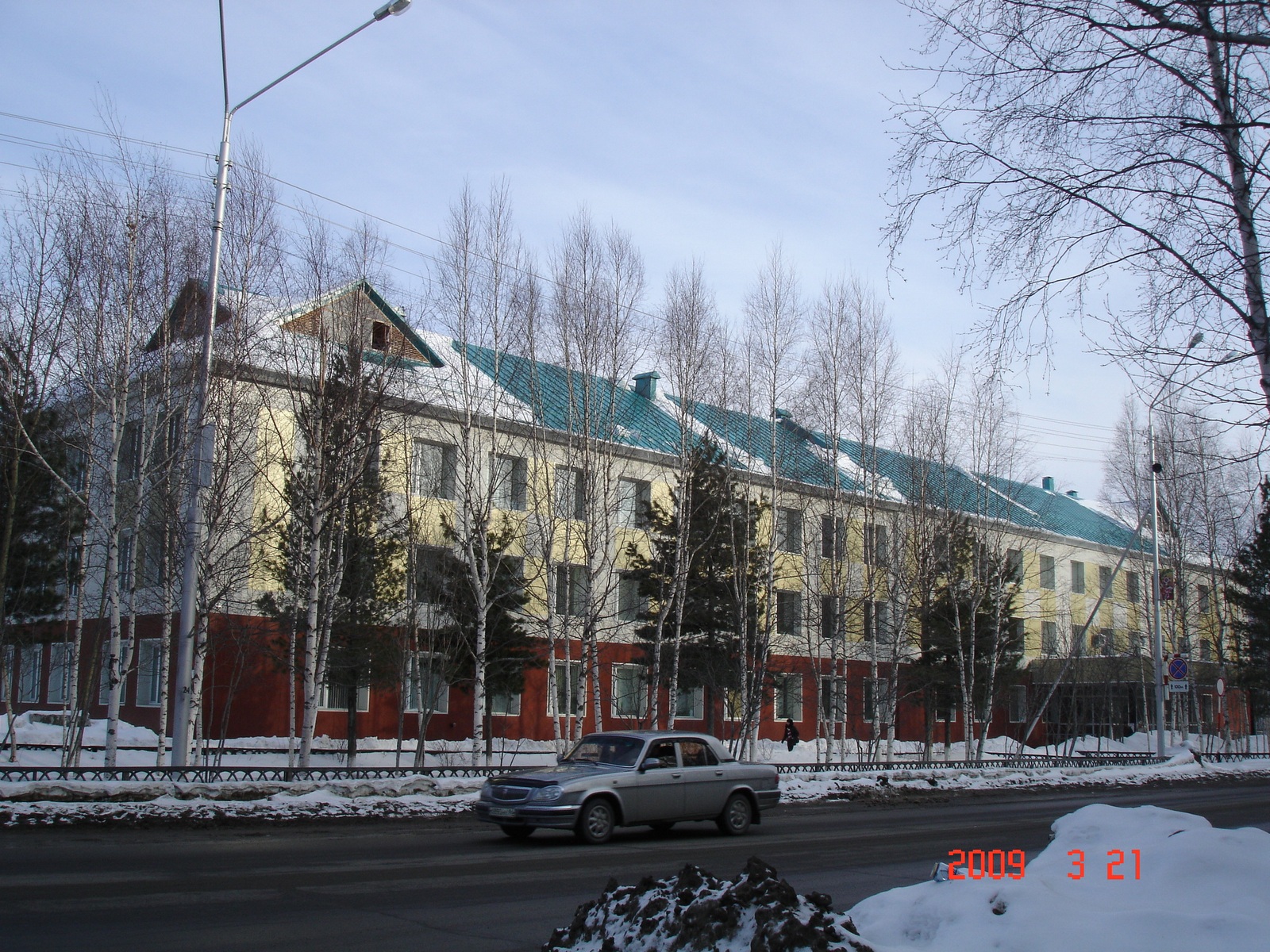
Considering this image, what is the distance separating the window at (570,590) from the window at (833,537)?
798cm

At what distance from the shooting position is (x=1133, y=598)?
5462 cm

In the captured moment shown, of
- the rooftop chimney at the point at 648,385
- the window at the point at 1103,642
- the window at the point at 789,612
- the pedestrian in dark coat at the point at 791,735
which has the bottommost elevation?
the pedestrian in dark coat at the point at 791,735

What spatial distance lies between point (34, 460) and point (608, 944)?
22007 millimetres

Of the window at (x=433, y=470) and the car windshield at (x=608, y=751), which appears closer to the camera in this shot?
the car windshield at (x=608, y=751)

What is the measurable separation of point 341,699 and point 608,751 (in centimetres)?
2095

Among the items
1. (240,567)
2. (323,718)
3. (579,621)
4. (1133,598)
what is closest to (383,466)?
(240,567)

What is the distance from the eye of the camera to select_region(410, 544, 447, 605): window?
87.6 ft

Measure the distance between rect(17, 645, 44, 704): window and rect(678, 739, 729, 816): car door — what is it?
29194 millimetres

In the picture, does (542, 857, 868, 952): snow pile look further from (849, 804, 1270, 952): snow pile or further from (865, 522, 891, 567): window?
(865, 522, 891, 567): window

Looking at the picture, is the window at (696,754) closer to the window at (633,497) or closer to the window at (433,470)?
the window at (433,470)

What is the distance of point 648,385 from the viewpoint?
48438 millimetres

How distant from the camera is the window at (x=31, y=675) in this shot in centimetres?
3703
